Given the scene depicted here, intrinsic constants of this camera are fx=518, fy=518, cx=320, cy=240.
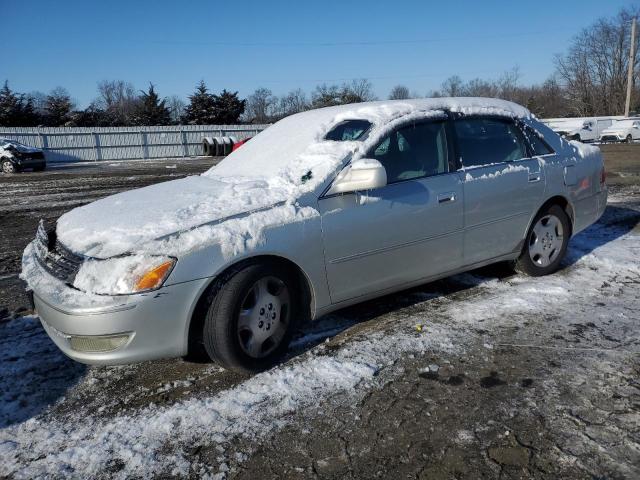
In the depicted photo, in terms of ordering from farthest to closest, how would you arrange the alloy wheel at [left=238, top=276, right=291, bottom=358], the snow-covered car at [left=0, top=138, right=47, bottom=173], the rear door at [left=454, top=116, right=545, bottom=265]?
1. the snow-covered car at [left=0, top=138, right=47, bottom=173]
2. the rear door at [left=454, top=116, right=545, bottom=265]
3. the alloy wheel at [left=238, top=276, right=291, bottom=358]

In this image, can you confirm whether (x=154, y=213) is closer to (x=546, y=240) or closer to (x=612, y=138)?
(x=546, y=240)

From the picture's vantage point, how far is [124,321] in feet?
8.71

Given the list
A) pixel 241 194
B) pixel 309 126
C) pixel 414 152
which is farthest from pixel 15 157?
pixel 414 152

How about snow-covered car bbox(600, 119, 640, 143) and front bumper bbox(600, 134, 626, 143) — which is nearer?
snow-covered car bbox(600, 119, 640, 143)

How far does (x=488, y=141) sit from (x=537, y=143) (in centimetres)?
65

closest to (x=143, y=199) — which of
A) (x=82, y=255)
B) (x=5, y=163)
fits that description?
(x=82, y=255)

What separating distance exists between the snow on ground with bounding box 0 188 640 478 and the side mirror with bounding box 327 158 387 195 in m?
1.03

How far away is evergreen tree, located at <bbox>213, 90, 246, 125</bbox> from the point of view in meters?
44.0

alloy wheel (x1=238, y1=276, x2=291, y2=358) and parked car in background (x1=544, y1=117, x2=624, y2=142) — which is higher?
parked car in background (x1=544, y1=117, x2=624, y2=142)

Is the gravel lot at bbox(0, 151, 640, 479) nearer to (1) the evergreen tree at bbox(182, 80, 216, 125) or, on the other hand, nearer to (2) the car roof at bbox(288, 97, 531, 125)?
(2) the car roof at bbox(288, 97, 531, 125)

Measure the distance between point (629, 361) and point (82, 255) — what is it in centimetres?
323

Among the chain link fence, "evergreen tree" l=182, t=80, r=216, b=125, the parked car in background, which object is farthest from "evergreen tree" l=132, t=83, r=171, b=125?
the parked car in background

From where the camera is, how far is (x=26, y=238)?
22.9 feet

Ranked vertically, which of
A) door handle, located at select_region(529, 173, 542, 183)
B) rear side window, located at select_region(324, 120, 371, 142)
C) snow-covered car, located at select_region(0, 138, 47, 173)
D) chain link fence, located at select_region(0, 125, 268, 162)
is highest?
chain link fence, located at select_region(0, 125, 268, 162)
